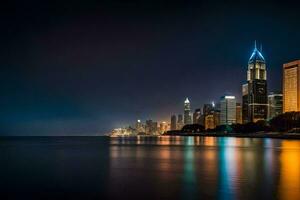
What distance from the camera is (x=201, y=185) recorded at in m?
30.3

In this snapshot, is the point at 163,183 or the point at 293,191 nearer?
the point at 293,191

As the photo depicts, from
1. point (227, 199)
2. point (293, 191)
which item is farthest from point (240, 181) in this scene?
point (227, 199)

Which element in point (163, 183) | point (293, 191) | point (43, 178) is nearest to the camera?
point (293, 191)

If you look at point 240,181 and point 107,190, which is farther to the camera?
point 240,181

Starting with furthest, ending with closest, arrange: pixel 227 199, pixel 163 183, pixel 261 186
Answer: pixel 163 183, pixel 261 186, pixel 227 199

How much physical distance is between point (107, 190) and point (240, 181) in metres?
10.4

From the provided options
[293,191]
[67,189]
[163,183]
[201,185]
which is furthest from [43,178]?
[293,191]

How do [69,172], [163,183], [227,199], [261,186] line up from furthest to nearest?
[69,172], [163,183], [261,186], [227,199]

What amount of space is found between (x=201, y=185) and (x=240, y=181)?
141 inches

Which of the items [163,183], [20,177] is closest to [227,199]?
[163,183]

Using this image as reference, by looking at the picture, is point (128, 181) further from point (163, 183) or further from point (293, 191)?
point (293, 191)

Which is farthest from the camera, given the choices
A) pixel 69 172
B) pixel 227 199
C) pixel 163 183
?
pixel 69 172

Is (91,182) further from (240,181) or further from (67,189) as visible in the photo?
(240,181)

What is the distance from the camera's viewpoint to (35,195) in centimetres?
2612
